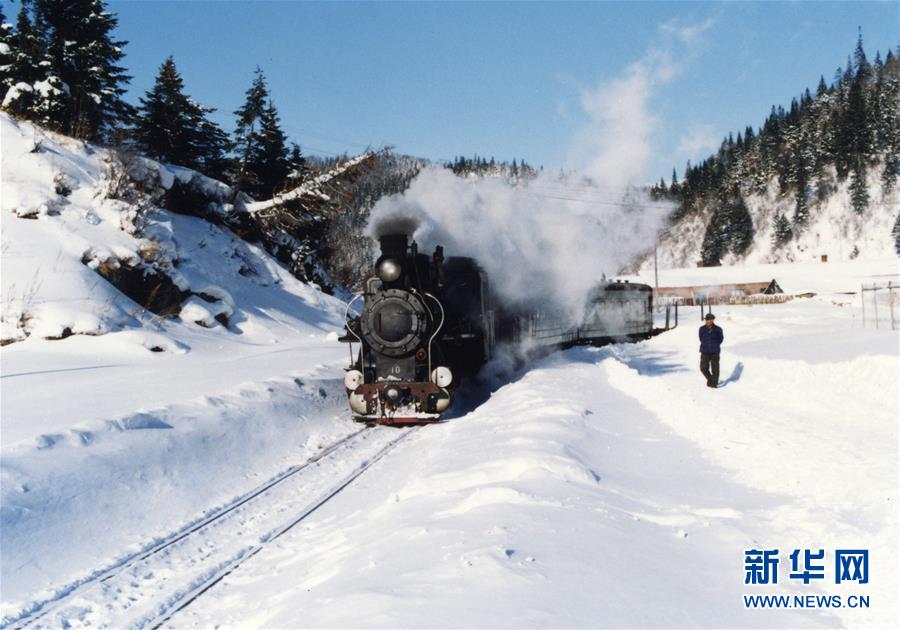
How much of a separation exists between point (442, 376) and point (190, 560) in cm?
680

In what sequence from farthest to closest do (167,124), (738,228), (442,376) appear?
(738,228) < (167,124) < (442,376)

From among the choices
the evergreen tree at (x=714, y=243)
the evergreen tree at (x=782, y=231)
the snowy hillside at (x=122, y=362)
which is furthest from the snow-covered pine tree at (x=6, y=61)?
the evergreen tree at (x=782, y=231)

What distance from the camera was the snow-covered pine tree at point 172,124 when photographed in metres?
33.2

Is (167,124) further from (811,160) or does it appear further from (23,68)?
(811,160)

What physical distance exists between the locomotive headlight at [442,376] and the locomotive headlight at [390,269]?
2010mm

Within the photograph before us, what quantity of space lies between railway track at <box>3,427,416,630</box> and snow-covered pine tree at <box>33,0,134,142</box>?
22.9 meters

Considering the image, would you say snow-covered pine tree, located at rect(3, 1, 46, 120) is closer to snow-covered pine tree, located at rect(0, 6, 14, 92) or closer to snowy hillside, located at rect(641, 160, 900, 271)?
snow-covered pine tree, located at rect(0, 6, 14, 92)

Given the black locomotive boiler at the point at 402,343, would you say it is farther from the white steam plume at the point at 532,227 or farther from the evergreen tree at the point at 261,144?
the evergreen tree at the point at 261,144

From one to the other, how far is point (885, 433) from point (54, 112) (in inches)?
1137

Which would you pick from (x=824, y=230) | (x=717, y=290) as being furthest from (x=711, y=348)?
(x=824, y=230)

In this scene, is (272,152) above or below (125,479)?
above

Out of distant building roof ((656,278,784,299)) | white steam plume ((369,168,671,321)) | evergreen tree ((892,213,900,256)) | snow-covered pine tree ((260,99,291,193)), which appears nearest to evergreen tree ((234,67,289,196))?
snow-covered pine tree ((260,99,291,193))

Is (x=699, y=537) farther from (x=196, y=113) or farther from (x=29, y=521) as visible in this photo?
(x=196, y=113)

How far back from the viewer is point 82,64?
27.1 meters
